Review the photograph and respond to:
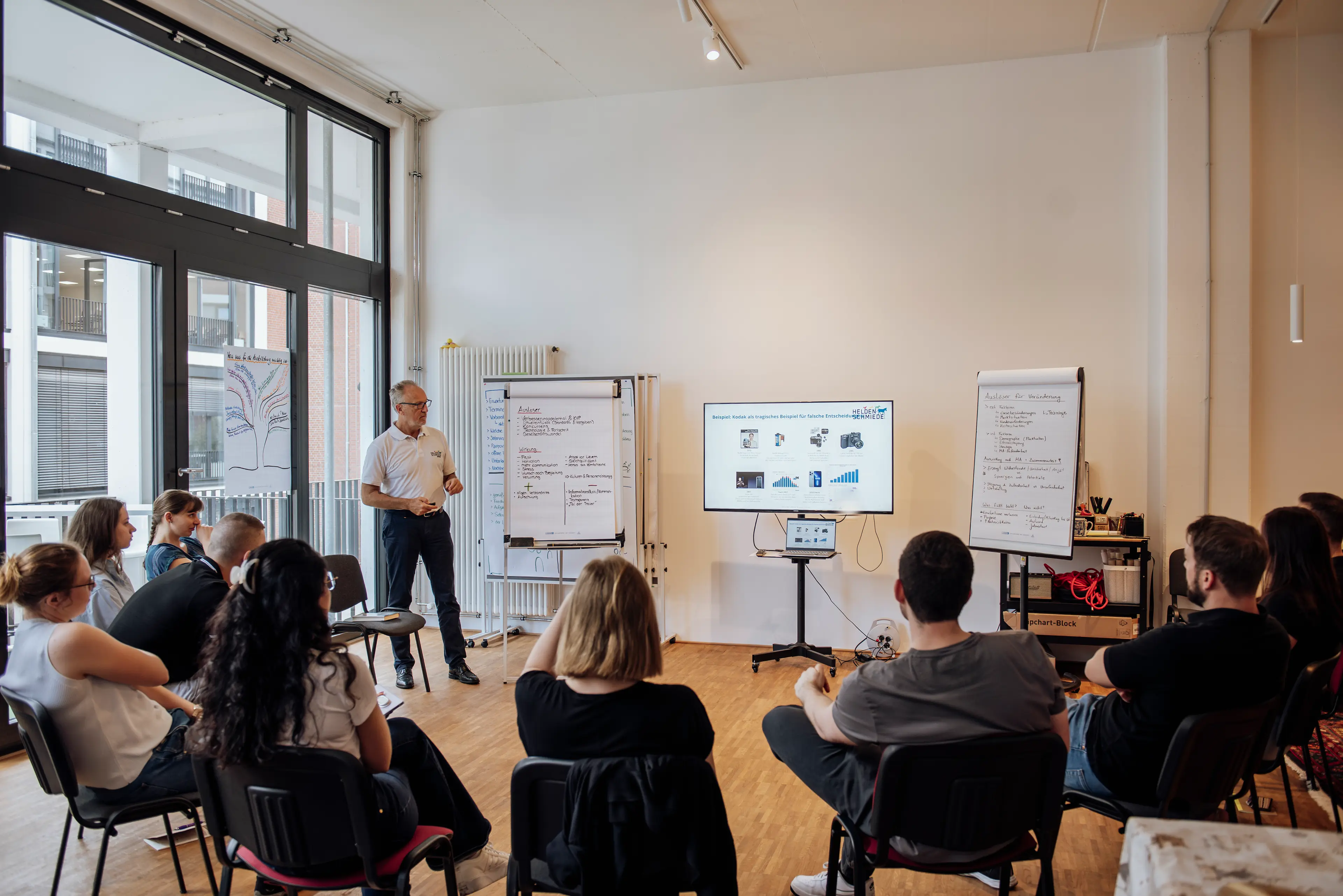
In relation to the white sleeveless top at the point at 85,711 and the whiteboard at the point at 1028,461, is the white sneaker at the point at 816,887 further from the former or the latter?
the whiteboard at the point at 1028,461

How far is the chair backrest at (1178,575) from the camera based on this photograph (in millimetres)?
4754

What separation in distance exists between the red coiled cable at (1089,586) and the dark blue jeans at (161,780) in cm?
450

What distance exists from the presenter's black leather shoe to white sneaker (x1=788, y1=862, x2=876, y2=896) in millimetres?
2789

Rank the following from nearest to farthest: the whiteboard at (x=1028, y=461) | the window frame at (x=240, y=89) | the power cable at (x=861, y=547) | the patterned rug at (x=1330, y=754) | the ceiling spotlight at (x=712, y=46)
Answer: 1. the patterned rug at (x=1330, y=754)
2. the window frame at (x=240, y=89)
3. the whiteboard at (x=1028, y=461)
4. the ceiling spotlight at (x=712, y=46)
5. the power cable at (x=861, y=547)

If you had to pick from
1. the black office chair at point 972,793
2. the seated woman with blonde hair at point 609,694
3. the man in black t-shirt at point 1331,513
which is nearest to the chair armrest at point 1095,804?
the black office chair at point 972,793

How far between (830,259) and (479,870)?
4361 mm

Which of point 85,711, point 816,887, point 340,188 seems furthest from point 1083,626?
point 340,188

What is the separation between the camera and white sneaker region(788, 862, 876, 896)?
2570 mm

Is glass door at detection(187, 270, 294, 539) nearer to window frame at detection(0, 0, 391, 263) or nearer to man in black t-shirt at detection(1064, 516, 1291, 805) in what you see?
window frame at detection(0, 0, 391, 263)

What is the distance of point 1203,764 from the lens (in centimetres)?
210

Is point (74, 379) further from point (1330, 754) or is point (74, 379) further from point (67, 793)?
point (1330, 754)

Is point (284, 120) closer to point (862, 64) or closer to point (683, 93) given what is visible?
point (683, 93)

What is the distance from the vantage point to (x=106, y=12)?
14.2 ft

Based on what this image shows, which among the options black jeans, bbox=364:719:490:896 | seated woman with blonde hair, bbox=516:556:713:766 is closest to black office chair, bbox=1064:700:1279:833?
seated woman with blonde hair, bbox=516:556:713:766
